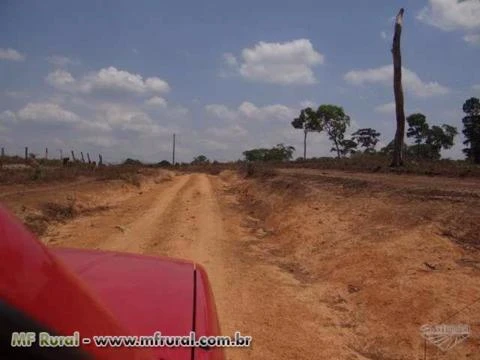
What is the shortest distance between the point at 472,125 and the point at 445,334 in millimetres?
40699

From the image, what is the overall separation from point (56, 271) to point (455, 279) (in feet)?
20.1

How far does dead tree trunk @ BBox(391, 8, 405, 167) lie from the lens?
22234 mm

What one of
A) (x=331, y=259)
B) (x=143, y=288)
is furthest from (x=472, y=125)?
(x=143, y=288)

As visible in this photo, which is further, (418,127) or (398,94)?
(418,127)

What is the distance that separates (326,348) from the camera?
5512 mm

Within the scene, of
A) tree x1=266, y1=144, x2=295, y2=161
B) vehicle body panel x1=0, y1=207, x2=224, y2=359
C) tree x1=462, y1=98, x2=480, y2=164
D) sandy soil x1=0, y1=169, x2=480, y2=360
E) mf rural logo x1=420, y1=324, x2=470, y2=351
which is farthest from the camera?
tree x1=266, y1=144, x2=295, y2=161

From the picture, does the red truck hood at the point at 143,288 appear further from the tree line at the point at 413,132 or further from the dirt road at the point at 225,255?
the tree line at the point at 413,132

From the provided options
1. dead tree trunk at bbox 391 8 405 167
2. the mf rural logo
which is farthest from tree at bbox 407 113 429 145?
the mf rural logo

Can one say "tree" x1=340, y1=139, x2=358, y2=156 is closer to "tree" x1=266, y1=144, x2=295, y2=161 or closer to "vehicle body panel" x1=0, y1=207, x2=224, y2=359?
"tree" x1=266, y1=144, x2=295, y2=161

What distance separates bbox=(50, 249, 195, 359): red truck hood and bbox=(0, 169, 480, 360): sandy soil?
236 cm

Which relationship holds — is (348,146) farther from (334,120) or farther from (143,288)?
(143,288)

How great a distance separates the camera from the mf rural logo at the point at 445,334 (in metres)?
5.34

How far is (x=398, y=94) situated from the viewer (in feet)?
74.4

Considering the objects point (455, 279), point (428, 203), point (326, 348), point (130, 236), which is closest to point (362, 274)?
point (455, 279)
